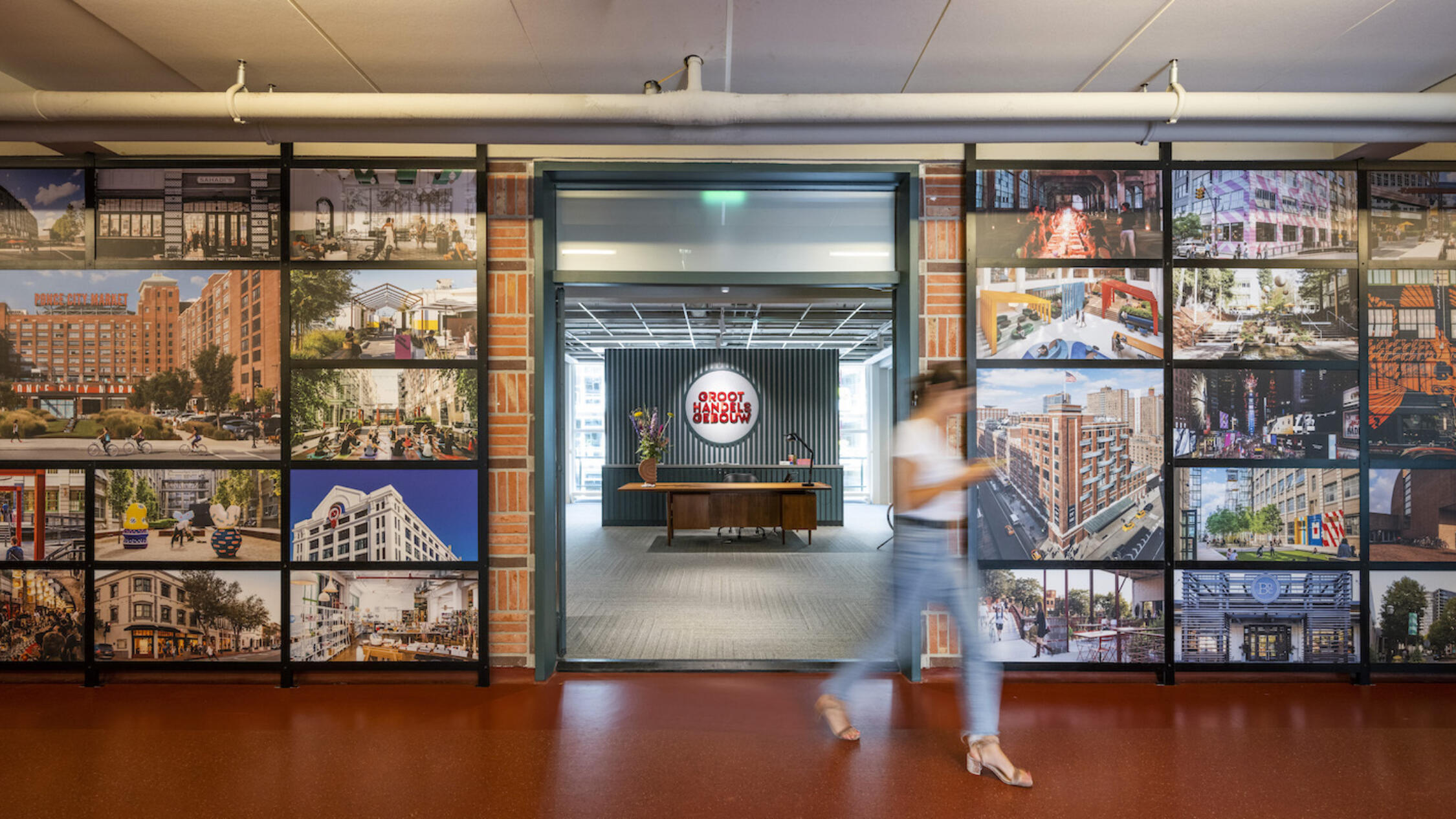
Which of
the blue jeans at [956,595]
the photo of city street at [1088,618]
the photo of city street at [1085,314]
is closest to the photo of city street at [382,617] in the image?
the blue jeans at [956,595]

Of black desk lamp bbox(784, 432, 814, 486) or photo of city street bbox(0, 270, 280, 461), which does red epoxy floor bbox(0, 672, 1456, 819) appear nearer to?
photo of city street bbox(0, 270, 280, 461)

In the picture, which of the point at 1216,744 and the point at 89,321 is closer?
the point at 1216,744

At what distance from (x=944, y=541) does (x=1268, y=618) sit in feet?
7.96

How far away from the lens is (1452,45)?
10.1 ft

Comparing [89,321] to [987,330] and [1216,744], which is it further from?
[1216,744]

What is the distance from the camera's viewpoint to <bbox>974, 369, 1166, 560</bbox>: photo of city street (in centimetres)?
375

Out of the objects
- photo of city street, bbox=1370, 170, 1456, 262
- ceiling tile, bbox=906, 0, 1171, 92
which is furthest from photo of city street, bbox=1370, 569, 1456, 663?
ceiling tile, bbox=906, 0, 1171, 92

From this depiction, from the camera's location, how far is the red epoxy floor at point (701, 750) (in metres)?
2.55

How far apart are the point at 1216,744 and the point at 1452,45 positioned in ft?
11.3

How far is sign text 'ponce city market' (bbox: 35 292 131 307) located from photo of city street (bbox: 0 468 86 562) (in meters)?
0.95

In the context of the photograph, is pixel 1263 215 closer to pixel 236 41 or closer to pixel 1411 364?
pixel 1411 364

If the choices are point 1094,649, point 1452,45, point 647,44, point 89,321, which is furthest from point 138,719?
point 1452,45

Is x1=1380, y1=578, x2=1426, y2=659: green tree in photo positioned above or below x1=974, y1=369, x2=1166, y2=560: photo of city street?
below

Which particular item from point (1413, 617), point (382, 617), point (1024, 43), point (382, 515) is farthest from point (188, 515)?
point (1413, 617)
